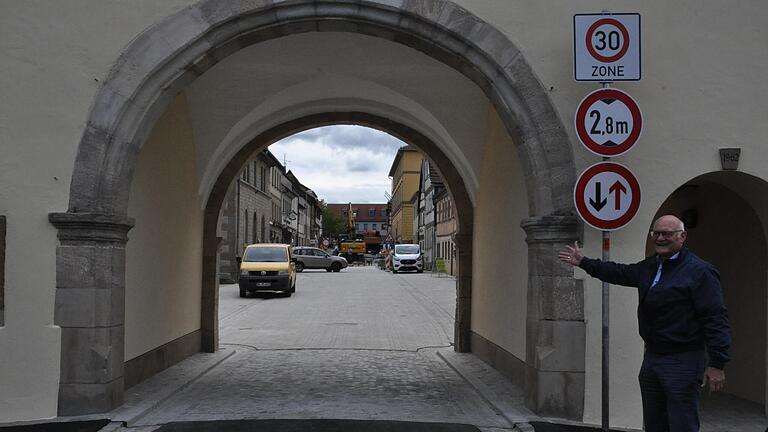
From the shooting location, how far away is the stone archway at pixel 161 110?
7070mm

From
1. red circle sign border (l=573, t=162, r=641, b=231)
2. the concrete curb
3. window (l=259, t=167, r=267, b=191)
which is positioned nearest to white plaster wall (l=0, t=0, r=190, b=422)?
the concrete curb

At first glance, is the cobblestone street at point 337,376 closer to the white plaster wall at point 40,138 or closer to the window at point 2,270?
the white plaster wall at point 40,138

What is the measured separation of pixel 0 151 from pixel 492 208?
6325mm

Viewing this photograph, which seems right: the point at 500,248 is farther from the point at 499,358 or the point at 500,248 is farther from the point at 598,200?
the point at 598,200

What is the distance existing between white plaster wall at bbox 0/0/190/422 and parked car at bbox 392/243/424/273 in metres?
44.4

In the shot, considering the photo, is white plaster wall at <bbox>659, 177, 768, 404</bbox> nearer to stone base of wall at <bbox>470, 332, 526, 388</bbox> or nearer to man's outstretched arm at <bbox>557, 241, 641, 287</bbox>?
stone base of wall at <bbox>470, 332, 526, 388</bbox>

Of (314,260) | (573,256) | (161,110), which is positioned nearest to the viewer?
(573,256)

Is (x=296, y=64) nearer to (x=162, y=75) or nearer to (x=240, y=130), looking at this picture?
(x=240, y=130)

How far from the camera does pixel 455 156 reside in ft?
40.5

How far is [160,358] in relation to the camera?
10.0 m

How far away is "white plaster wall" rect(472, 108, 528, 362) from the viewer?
9102 millimetres

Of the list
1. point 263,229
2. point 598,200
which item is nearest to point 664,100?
point 598,200

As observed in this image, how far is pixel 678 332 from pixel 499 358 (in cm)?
575

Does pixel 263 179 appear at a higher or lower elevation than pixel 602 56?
higher
